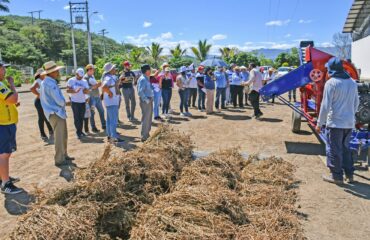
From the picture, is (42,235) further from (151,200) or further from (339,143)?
(339,143)

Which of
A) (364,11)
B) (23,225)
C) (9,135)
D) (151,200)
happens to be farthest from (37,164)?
(364,11)

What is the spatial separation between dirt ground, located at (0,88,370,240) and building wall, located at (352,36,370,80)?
8576 mm

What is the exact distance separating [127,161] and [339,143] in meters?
3.31

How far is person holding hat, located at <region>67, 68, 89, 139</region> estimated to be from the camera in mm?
8539

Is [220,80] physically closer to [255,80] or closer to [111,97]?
[255,80]

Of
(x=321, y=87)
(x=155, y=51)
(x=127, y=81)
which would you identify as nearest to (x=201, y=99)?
(x=127, y=81)

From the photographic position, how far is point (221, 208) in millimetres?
3465

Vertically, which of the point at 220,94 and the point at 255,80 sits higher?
the point at 255,80

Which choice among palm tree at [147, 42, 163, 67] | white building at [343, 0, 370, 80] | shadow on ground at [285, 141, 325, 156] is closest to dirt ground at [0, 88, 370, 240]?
shadow on ground at [285, 141, 325, 156]

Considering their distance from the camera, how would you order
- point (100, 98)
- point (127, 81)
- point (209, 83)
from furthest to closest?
1. point (209, 83)
2. point (127, 81)
3. point (100, 98)

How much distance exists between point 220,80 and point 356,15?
16.5 m

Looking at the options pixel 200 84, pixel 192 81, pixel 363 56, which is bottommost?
pixel 200 84

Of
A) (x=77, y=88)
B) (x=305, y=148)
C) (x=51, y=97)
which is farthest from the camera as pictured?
(x=77, y=88)

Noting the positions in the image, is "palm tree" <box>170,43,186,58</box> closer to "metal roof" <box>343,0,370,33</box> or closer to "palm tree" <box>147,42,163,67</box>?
"palm tree" <box>147,42,163,67</box>
